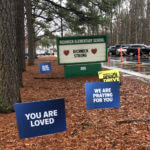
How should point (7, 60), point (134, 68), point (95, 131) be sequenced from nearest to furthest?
point (95, 131)
point (7, 60)
point (134, 68)

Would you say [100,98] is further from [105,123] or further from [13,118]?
[13,118]

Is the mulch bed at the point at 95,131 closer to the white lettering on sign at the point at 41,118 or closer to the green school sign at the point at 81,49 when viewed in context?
the white lettering on sign at the point at 41,118

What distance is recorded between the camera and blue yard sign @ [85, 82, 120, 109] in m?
4.00

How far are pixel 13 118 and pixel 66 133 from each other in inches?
49.0

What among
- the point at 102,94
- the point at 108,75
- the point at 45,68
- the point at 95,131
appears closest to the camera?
the point at 95,131

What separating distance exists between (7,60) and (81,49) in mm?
5950

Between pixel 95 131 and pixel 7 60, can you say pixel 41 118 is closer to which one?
pixel 95 131

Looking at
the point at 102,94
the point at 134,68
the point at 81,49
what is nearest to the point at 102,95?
the point at 102,94

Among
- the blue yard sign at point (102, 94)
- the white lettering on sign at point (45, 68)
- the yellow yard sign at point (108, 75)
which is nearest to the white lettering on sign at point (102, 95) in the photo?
the blue yard sign at point (102, 94)

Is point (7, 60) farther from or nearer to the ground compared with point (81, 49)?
nearer to the ground

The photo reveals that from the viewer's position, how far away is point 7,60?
14.1 ft

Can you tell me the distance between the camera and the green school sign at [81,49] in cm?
973

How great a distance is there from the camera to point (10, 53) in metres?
4.35

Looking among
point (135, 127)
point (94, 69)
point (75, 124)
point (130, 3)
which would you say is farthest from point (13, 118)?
point (130, 3)
